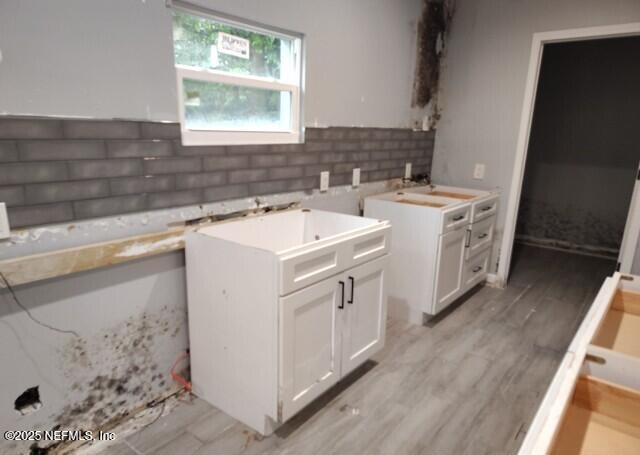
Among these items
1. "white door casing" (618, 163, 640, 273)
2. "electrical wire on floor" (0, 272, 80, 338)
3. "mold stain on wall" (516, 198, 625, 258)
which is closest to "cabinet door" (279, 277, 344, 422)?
"electrical wire on floor" (0, 272, 80, 338)

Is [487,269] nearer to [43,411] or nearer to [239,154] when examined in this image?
[239,154]

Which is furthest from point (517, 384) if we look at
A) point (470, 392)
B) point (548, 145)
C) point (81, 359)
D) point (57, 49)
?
point (548, 145)

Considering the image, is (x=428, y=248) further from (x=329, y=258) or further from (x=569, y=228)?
(x=569, y=228)

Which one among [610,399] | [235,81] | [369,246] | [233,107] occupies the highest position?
[235,81]

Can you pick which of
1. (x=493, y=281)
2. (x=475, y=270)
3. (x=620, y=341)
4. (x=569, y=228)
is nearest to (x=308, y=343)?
(x=620, y=341)

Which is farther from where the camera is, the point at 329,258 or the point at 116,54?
the point at 329,258

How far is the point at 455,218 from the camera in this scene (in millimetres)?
2854

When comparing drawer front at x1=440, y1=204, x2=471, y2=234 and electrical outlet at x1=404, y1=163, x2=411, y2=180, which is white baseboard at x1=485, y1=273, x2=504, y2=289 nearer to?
drawer front at x1=440, y1=204, x2=471, y2=234

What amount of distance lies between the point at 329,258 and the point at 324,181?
3.13ft

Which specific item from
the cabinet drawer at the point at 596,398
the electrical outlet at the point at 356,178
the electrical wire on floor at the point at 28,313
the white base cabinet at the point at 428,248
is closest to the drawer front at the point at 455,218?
the white base cabinet at the point at 428,248

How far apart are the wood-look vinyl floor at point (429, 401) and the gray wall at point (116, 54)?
1.40m

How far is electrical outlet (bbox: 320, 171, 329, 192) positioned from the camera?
105 inches

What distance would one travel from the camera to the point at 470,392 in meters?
2.17

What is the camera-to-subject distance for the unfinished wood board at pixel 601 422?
3.45 feet
